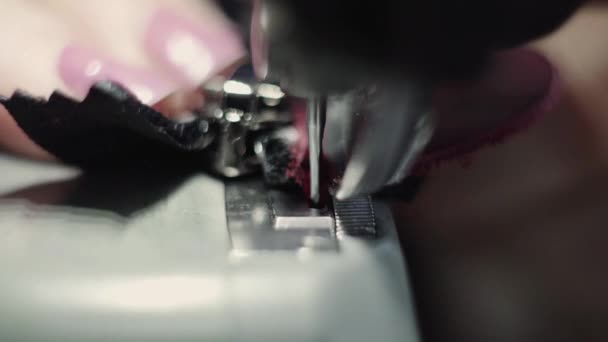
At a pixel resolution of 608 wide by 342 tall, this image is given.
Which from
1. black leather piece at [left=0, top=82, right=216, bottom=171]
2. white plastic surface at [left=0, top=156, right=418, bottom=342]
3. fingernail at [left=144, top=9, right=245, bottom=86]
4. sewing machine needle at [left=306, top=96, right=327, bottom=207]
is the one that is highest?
fingernail at [left=144, top=9, right=245, bottom=86]

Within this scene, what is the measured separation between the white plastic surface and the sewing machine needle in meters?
0.03

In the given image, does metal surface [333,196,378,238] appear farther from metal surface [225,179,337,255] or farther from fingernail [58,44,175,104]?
fingernail [58,44,175,104]

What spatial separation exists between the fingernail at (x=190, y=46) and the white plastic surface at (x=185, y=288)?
97 mm

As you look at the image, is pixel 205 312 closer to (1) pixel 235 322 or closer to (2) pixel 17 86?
(1) pixel 235 322

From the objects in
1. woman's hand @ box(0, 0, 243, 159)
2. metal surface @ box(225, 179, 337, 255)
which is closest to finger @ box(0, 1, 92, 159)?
woman's hand @ box(0, 0, 243, 159)

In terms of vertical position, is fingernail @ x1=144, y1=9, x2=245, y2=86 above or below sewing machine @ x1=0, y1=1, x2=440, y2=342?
above

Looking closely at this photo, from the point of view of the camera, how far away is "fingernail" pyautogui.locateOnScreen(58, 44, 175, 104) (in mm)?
327

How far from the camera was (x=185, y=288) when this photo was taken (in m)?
0.26

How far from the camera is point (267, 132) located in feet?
1.07

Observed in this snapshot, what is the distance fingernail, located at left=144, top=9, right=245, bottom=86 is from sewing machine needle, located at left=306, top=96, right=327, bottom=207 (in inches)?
3.8

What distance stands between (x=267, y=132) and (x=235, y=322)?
11 cm

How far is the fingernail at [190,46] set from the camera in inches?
13.7

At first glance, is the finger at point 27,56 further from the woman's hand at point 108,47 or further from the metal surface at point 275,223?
the metal surface at point 275,223

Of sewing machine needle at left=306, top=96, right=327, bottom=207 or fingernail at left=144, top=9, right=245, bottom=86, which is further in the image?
fingernail at left=144, top=9, right=245, bottom=86
